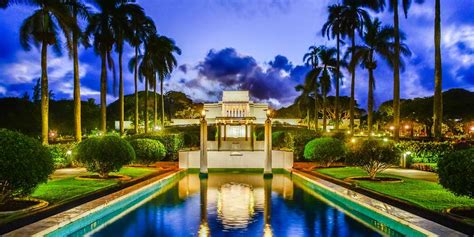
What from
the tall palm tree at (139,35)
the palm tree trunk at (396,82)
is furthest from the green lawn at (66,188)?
the tall palm tree at (139,35)

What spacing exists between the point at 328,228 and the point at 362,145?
24.2 feet

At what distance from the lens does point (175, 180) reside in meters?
21.9

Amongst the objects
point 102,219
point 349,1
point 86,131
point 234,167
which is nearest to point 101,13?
point 234,167

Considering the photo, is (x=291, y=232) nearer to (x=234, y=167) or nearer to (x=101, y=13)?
(x=234, y=167)

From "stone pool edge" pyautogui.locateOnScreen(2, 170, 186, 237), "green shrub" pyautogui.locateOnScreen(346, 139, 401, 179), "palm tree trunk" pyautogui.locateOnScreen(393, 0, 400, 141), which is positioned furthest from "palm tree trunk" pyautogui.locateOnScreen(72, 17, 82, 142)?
"palm tree trunk" pyautogui.locateOnScreen(393, 0, 400, 141)

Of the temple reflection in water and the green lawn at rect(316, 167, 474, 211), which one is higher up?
the green lawn at rect(316, 167, 474, 211)

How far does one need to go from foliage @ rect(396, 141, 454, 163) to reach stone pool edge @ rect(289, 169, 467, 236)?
10146 mm

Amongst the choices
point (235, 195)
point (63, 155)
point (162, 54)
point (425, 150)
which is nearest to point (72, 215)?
point (235, 195)

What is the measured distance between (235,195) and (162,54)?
107 ft

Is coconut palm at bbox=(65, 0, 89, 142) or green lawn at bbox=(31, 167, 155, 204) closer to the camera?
green lawn at bbox=(31, 167, 155, 204)

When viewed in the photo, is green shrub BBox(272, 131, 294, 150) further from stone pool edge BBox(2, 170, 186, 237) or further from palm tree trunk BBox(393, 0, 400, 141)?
stone pool edge BBox(2, 170, 186, 237)

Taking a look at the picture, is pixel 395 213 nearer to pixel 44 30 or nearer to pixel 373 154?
pixel 373 154

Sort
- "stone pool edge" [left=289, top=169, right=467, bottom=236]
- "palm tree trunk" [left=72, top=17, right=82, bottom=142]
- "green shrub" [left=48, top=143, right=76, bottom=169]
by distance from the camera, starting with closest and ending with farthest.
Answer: "stone pool edge" [left=289, top=169, right=467, bottom=236], "green shrub" [left=48, top=143, right=76, bottom=169], "palm tree trunk" [left=72, top=17, right=82, bottom=142]

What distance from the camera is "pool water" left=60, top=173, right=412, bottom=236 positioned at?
34.5ft
